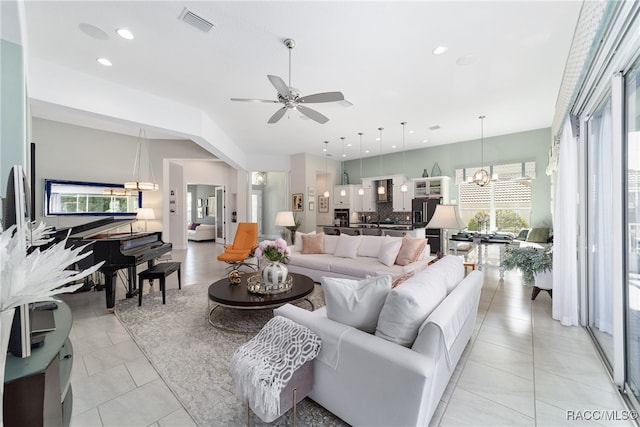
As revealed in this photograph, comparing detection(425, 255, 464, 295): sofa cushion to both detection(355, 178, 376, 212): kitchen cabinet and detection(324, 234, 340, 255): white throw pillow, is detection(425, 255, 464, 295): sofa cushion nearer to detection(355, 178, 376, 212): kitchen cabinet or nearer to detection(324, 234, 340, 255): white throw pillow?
detection(324, 234, 340, 255): white throw pillow

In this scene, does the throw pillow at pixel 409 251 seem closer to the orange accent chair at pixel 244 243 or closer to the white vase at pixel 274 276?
the white vase at pixel 274 276

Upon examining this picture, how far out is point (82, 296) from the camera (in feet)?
13.4

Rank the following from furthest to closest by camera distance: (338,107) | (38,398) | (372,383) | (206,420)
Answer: (338,107), (206,420), (372,383), (38,398)

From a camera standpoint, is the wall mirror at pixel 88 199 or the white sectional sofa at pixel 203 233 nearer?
the wall mirror at pixel 88 199

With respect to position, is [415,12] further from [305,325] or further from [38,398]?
[38,398]

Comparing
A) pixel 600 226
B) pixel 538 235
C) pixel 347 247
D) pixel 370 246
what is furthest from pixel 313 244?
pixel 538 235

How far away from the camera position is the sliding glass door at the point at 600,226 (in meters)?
2.39

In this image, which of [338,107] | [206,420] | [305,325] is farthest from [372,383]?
[338,107]

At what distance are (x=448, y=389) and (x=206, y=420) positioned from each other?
5.53ft

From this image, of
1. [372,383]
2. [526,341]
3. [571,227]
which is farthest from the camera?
[571,227]

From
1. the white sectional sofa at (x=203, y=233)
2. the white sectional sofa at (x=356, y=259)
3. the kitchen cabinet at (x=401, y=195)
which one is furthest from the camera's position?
the white sectional sofa at (x=203, y=233)

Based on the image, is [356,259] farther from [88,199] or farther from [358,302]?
[88,199]

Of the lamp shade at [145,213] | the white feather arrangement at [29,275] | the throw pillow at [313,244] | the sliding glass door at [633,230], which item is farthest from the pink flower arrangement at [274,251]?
the lamp shade at [145,213]

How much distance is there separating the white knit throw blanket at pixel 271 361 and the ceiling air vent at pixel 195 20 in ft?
8.99
